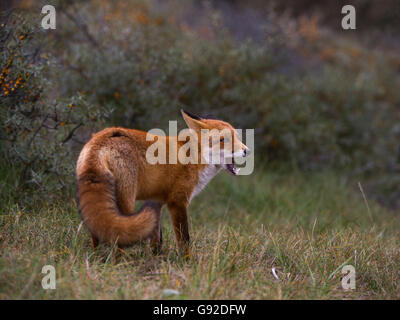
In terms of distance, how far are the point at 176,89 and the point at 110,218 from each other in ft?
17.7

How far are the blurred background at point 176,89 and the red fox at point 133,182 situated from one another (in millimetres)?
1592

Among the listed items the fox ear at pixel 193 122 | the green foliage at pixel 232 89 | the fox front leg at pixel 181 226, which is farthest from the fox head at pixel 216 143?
the green foliage at pixel 232 89

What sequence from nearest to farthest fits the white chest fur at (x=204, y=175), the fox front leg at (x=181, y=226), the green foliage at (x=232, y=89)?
the fox front leg at (x=181, y=226)
the white chest fur at (x=204, y=175)
the green foliage at (x=232, y=89)

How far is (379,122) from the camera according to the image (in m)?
11.3

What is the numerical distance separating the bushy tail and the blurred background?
1803mm

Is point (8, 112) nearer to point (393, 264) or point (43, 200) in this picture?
point (43, 200)

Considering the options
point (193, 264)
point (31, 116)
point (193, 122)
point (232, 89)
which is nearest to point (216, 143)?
point (193, 122)

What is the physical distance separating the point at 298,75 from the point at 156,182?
8784mm

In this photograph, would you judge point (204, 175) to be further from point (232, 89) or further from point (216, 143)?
point (232, 89)

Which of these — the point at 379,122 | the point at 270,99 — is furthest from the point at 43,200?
the point at 379,122

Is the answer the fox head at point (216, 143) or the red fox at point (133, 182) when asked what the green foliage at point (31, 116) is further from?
the fox head at point (216, 143)

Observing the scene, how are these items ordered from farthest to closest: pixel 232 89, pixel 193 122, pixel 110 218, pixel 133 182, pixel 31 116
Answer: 1. pixel 232 89
2. pixel 31 116
3. pixel 193 122
4. pixel 133 182
5. pixel 110 218

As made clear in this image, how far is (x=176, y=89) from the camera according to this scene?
827cm

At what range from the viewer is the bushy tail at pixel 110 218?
3.21 m
